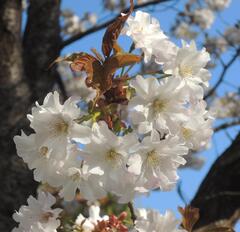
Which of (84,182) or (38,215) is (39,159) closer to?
(84,182)

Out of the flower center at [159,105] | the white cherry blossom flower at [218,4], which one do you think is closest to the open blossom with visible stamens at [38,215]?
the flower center at [159,105]

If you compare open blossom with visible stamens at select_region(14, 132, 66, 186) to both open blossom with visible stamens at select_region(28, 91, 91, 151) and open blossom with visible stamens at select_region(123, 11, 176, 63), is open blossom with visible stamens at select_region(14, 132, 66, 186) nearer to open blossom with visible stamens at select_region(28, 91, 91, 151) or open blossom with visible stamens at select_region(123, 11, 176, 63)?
open blossom with visible stamens at select_region(28, 91, 91, 151)

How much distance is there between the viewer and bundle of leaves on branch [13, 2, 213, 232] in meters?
0.88

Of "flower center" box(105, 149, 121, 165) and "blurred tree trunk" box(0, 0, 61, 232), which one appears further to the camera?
"blurred tree trunk" box(0, 0, 61, 232)

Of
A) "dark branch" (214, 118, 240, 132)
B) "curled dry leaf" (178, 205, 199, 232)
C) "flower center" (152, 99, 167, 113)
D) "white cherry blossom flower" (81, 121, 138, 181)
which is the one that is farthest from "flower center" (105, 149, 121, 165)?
"dark branch" (214, 118, 240, 132)

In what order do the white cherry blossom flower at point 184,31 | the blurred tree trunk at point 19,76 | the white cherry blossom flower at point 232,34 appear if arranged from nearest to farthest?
the blurred tree trunk at point 19,76 < the white cherry blossom flower at point 184,31 < the white cherry blossom flower at point 232,34

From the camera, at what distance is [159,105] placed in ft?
2.95

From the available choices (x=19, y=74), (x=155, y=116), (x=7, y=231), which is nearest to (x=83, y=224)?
(x=155, y=116)

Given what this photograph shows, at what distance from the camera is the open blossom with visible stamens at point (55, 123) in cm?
86

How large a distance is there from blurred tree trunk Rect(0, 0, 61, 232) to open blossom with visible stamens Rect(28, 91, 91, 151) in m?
1.33

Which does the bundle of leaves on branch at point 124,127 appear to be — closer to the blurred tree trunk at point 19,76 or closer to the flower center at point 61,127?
the flower center at point 61,127

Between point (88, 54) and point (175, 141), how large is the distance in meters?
0.23

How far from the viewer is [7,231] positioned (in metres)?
2.10

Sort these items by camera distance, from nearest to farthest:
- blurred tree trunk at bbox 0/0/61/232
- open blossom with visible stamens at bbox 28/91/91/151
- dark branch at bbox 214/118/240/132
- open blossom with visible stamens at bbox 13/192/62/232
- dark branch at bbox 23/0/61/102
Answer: open blossom with visible stamens at bbox 28/91/91/151 < open blossom with visible stamens at bbox 13/192/62/232 < blurred tree trunk at bbox 0/0/61/232 < dark branch at bbox 23/0/61/102 < dark branch at bbox 214/118/240/132
